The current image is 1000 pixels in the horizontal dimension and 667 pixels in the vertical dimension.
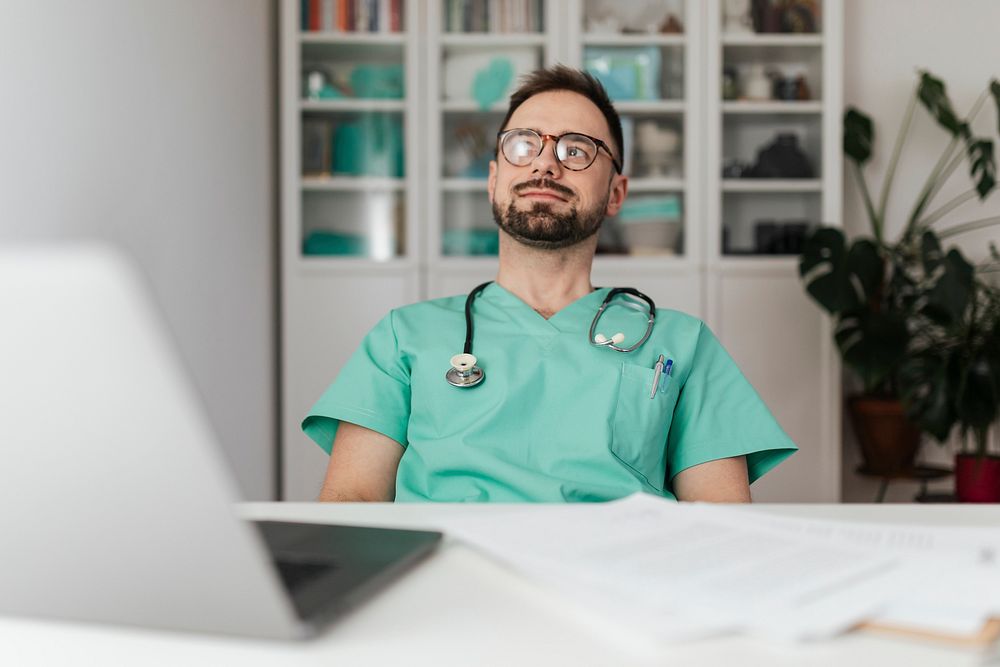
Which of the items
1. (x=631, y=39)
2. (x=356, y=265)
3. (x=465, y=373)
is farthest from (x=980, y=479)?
(x=465, y=373)

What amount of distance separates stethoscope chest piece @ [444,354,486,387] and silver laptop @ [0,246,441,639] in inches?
31.9

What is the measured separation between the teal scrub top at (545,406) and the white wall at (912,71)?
7.89 feet

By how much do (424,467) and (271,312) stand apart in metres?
2.03

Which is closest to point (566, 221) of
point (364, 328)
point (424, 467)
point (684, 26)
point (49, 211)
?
point (424, 467)

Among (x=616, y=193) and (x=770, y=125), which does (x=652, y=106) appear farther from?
(x=616, y=193)

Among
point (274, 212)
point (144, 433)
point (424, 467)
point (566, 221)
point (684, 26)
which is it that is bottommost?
point (424, 467)

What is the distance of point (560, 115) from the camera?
1.64 meters

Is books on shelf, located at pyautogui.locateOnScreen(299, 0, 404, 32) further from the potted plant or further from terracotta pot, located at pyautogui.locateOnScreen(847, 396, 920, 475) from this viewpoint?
terracotta pot, located at pyautogui.locateOnScreen(847, 396, 920, 475)

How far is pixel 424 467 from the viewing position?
51.8 inches

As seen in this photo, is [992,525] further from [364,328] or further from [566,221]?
[364,328]

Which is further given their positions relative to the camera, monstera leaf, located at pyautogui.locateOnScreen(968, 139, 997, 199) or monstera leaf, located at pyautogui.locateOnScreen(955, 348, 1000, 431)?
monstera leaf, located at pyautogui.locateOnScreen(968, 139, 997, 199)

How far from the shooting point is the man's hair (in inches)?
66.8

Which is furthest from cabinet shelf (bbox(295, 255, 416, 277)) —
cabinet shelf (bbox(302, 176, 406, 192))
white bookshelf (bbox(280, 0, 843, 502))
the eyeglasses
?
the eyeglasses

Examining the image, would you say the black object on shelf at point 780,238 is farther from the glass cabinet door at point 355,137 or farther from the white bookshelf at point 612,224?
the glass cabinet door at point 355,137
